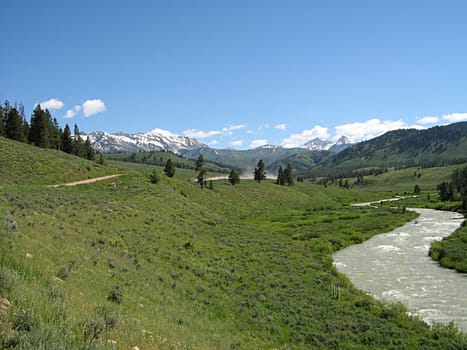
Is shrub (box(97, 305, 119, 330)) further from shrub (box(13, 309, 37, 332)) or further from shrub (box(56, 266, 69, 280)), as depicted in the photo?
shrub (box(56, 266, 69, 280))

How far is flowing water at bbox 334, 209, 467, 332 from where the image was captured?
2278cm

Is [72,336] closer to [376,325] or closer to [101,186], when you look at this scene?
[376,325]

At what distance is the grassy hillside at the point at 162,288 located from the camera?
8.88m

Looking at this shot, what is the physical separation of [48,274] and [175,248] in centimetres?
1927

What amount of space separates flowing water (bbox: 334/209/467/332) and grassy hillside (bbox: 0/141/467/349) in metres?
2.42

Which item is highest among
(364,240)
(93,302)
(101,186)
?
(101,186)

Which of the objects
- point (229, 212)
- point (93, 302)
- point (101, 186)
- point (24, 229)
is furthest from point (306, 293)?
point (229, 212)

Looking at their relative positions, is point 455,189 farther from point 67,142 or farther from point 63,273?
point 63,273

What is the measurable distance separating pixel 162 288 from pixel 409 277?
24368 mm

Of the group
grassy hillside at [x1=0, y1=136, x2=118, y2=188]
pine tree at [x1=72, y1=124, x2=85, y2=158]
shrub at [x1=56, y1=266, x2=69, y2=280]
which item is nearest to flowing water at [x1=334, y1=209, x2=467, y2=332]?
shrub at [x1=56, y1=266, x2=69, y2=280]

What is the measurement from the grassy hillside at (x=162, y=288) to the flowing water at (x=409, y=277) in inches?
95.2

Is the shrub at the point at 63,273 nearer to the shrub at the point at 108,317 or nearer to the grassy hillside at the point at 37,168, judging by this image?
the shrub at the point at 108,317

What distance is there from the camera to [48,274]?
12148mm

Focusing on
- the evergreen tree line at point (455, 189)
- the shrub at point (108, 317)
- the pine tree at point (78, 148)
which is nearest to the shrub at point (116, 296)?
the shrub at point (108, 317)
